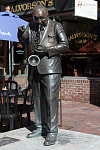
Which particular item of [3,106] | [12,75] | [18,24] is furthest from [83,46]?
[3,106]

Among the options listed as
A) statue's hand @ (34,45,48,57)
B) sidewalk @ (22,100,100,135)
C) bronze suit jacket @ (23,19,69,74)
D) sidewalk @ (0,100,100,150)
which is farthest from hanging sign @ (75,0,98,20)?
statue's hand @ (34,45,48,57)

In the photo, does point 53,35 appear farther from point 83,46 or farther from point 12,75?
point 12,75

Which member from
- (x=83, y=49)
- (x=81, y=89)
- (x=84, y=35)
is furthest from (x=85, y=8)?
(x=81, y=89)

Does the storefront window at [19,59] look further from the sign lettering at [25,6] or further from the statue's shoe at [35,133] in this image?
the statue's shoe at [35,133]

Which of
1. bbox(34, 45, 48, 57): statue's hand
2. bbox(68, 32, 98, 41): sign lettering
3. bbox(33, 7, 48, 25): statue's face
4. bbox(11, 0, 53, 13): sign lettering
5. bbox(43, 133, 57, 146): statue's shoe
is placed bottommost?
bbox(43, 133, 57, 146): statue's shoe

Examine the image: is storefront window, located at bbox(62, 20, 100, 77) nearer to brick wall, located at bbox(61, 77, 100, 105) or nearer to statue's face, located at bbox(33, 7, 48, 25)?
brick wall, located at bbox(61, 77, 100, 105)

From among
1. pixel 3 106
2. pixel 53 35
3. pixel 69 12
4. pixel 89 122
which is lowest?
pixel 89 122

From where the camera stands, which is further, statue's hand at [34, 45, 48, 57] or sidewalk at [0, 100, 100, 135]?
sidewalk at [0, 100, 100, 135]

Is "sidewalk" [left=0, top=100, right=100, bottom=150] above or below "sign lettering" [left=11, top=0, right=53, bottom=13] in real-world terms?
below

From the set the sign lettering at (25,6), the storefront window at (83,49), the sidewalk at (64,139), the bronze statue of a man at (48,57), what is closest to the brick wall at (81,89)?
the storefront window at (83,49)

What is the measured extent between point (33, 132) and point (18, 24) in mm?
2470

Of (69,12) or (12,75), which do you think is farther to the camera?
(12,75)

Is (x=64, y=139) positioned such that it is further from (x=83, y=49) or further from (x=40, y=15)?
(x=83, y=49)

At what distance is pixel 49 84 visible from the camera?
4500 mm
